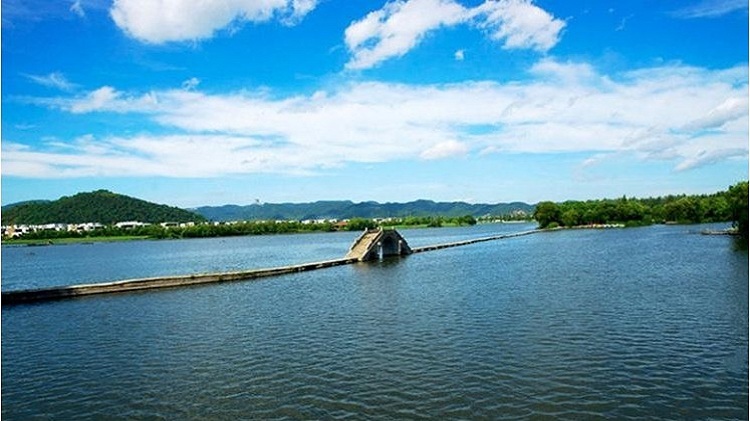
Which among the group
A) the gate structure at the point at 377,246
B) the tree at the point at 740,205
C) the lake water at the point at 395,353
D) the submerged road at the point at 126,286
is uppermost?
the tree at the point at 740,205

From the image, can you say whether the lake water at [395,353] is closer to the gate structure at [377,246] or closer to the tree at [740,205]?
the gate structure at [377,246]

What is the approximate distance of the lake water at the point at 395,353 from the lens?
20.8 metres

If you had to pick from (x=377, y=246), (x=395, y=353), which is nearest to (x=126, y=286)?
(x=395, y=353)

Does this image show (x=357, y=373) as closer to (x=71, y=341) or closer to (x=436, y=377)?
(x=436, y=377)

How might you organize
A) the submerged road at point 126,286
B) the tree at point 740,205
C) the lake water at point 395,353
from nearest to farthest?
the lake water at point 395,353 → the submerged road at point 126,286 → the tree at point 740,205

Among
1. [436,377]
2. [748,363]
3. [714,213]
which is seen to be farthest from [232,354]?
[714,213]

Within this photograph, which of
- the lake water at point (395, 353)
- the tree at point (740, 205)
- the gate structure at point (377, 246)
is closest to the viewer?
the lake water at point (395, 353)

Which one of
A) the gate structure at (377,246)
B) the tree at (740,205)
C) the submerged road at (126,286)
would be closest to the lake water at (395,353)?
the submerged road at (126,286)

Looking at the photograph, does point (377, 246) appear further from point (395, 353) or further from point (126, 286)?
point (395, 353)

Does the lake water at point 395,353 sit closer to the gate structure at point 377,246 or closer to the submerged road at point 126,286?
the submerged road at point 126,286

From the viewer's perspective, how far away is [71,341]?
1326 inches

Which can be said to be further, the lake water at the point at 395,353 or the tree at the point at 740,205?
the tree at the point at 740,205

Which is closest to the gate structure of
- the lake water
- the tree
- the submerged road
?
the submerged road

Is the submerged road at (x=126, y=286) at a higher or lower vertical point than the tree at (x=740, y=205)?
lower
